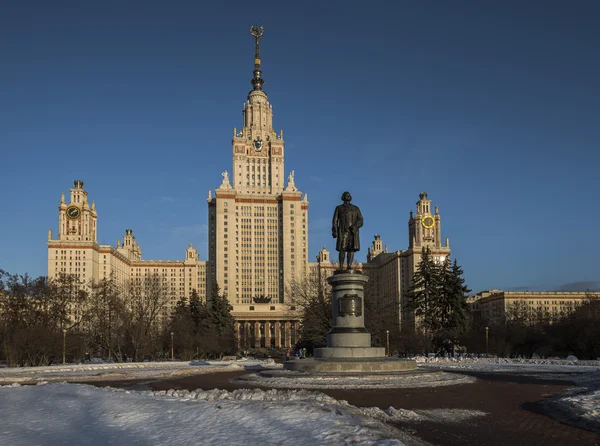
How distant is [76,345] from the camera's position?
4831 centimetres

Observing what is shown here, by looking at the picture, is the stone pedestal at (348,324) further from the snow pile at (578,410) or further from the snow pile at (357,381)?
the snow pile at (578,410)

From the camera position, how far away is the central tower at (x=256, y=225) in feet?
474

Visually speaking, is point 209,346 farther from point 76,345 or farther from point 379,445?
point 379,445

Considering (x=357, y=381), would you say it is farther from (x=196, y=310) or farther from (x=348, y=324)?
(x=196, y=310)

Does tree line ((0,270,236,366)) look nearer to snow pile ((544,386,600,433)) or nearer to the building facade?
snow pile ((544,386,600,433))

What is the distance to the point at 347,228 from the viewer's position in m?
25.2

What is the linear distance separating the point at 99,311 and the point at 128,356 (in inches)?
292

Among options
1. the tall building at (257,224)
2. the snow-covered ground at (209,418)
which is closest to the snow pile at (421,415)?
the snow-covered ground at (209,418)

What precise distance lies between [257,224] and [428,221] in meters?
42.7

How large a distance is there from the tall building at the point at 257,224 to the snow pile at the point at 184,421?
126m

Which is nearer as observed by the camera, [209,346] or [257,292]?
[209,346]

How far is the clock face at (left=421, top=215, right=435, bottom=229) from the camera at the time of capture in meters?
144

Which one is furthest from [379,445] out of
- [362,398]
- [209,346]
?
[209,346]

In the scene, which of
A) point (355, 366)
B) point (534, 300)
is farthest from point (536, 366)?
point (534, 300)
